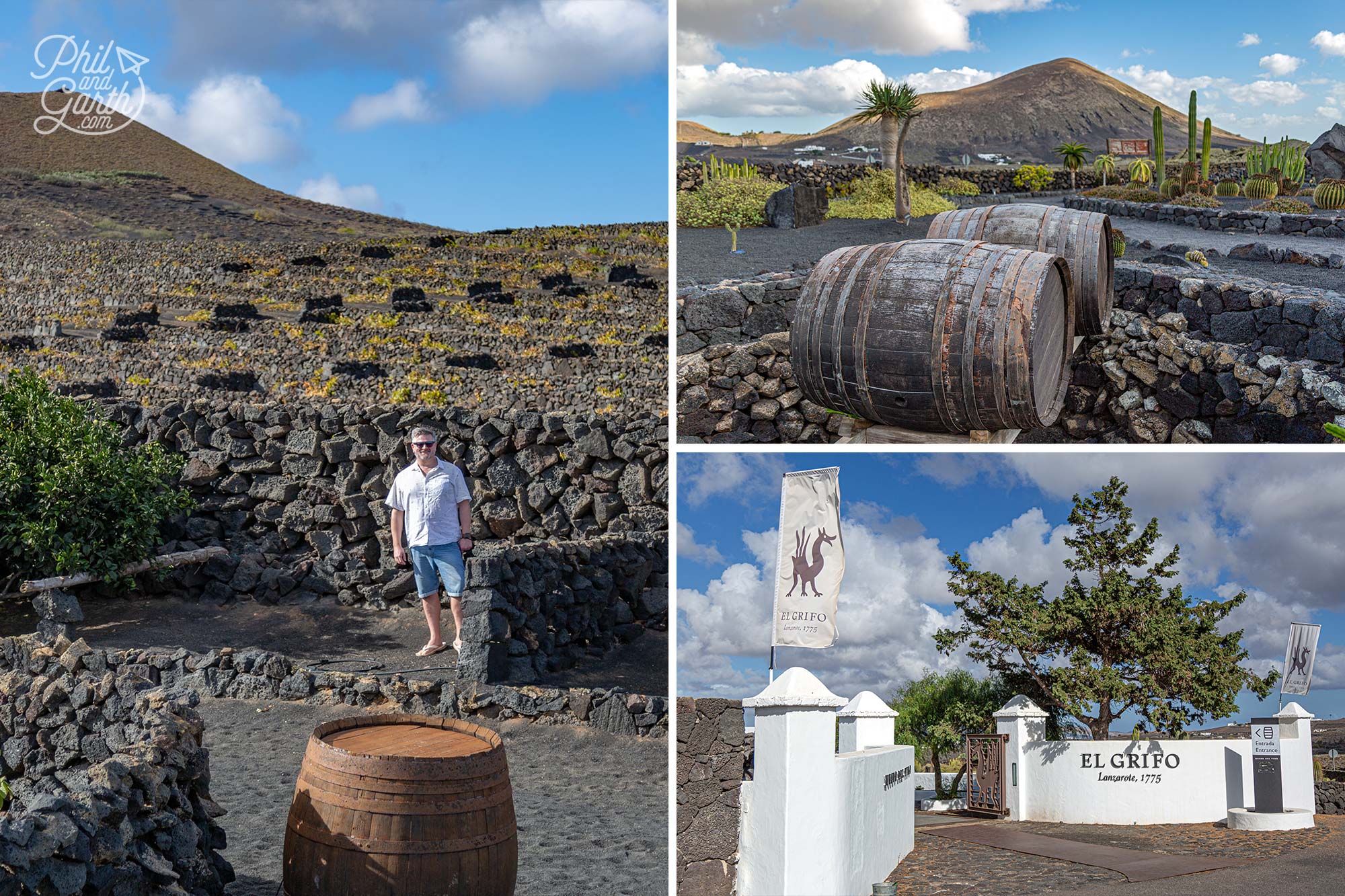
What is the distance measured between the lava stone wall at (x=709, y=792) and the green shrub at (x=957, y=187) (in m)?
15.2

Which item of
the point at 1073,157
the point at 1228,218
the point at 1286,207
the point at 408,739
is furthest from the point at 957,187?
the point at 408,739

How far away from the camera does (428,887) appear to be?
349cm

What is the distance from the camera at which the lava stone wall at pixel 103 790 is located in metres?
3.25

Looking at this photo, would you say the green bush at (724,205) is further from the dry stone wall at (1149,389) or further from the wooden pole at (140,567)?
the wooden pole at (140,567)

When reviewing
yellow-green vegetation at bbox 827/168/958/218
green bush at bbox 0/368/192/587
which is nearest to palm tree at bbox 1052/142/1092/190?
yellow-green vegetation at bbox 827/168/958/218

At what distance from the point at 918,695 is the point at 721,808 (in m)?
24.8

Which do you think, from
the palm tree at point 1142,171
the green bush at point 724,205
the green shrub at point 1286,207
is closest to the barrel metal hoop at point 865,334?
the green bush at point 724,205

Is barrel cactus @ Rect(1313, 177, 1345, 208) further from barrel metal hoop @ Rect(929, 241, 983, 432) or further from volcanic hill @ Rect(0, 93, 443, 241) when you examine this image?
volcanic hill @ Rect(0, 93, 443, 241)

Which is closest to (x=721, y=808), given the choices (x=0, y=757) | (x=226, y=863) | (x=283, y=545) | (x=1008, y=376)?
(x=226, y=863)

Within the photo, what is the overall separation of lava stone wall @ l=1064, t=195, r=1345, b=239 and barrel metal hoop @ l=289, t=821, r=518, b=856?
12012 millimetres

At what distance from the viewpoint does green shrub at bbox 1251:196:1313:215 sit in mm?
15502

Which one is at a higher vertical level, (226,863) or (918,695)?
(226,863)

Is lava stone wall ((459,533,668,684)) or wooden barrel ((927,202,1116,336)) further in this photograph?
lava stone wall ((459,533,668,684))

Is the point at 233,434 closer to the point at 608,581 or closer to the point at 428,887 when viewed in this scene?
the point at 608,581
